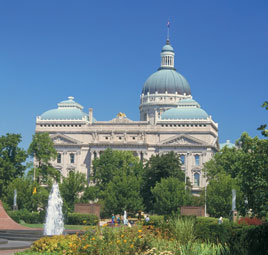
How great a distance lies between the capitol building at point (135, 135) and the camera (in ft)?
443

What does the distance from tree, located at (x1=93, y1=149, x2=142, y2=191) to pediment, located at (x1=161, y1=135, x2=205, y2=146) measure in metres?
11.0

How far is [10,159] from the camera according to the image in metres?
98.8

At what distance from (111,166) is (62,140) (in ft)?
89.7

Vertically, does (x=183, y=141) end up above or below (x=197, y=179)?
above

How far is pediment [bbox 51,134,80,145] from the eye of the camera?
465ft

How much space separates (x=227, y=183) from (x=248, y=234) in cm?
6087

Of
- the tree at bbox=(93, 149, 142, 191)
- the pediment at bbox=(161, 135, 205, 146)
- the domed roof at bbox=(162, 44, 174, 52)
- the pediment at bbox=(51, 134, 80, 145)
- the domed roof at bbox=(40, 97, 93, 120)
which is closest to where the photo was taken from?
the tree at bbox=(93, 149, 142, 191)

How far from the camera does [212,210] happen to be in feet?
266

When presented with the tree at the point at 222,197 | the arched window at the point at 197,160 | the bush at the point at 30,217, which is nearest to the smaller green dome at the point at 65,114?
the arched window at the point at 197,160

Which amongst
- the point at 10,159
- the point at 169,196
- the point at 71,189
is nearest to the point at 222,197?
the point at 169,196

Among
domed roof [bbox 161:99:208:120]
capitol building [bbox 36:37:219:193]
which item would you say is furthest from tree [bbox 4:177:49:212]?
domed roof [bbox 161:99:208:120]

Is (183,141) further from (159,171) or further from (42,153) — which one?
(159,171)

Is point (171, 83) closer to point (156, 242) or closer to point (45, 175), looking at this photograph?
point (45, 175)

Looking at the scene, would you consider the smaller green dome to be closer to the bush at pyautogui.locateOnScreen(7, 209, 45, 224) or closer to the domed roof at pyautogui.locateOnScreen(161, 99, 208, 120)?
the domed roof at pyautogui.locateOnScreen(161, 99, 208, 120)
